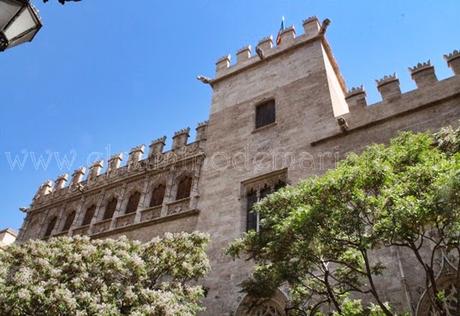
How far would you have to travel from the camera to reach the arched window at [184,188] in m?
13.5

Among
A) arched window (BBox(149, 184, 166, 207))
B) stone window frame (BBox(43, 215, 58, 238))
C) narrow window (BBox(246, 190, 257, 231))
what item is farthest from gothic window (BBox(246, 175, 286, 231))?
stone window frame (BBox(43, 215, 58, 238))

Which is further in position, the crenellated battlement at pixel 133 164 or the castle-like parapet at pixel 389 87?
the crenellated battlement at pixel 133 164

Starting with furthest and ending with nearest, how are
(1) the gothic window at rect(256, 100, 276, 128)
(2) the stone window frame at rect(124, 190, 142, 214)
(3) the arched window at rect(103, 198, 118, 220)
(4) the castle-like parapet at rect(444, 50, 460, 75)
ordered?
1. (3) the arched window at rect(103, 198, 118, 220)
2. (2) the stone window frame at rect(124, 190, 142, 214)
3. (1) the gothic window at rect(256, 100, 276, 128)
4. (4) the castle-like parapet at rect(444, 50, 460, 75)

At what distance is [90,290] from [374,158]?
5912 millimetres

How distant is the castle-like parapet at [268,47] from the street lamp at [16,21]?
12.9 m

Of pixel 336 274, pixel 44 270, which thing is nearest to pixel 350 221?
pixel 336 274

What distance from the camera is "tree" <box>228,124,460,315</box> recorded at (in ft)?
16.8

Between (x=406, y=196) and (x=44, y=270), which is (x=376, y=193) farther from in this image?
(x=44, y=270)

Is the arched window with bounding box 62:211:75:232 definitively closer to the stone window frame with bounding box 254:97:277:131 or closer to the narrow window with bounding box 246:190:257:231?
the narrow window with bounding box 246:190:257:231

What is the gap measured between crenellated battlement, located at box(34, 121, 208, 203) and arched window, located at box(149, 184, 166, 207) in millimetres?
880

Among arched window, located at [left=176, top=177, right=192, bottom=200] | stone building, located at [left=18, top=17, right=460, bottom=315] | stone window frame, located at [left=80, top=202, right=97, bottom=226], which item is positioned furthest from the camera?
stone window frame, located at [left=80, top=202, right=97, bottom=226]

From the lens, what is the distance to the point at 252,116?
46.1 feet

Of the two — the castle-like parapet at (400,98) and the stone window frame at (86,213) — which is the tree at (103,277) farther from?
the stone window frame at (86,213)

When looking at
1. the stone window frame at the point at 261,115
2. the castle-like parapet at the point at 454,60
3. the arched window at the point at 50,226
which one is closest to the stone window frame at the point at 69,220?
the arched window at the point at 50,226
